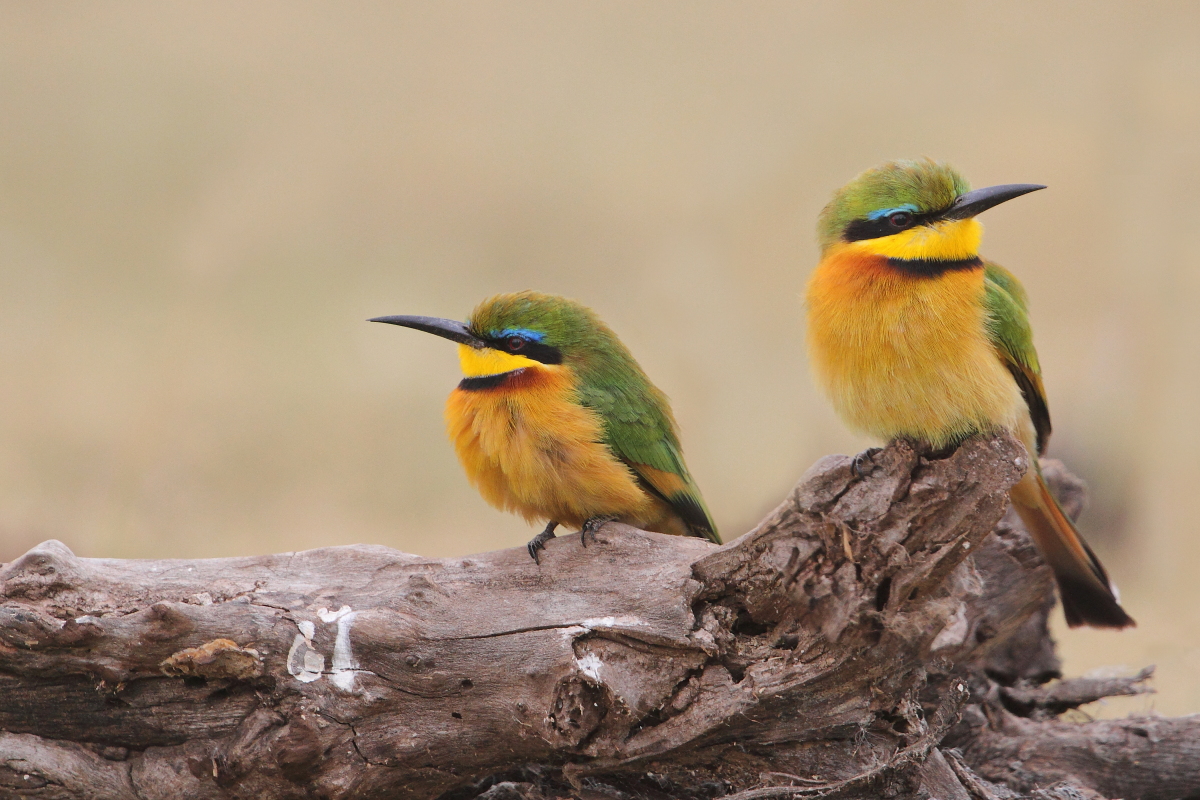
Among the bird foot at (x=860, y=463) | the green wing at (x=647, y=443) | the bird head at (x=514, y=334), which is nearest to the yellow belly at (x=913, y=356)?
the bird foot at (x=860, y=463)

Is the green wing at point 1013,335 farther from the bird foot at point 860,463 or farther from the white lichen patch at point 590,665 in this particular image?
the white lichen patch at point 590,665

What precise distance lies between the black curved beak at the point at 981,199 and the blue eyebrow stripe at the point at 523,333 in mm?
1232

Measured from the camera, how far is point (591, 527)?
293 cm

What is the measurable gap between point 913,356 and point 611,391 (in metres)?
0.99

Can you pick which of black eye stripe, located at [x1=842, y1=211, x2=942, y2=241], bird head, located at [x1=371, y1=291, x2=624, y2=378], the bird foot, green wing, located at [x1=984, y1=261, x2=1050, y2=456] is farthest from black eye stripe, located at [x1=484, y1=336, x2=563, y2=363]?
green wing, located at [x1=984, y1=261, x2=1050, y2=456]

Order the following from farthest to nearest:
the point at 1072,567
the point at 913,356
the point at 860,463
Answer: the point at 1072,567 < the point at 913,356 < the point at 860,463

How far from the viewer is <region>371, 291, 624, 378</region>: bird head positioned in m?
3.20

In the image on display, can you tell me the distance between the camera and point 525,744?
252 centimetres

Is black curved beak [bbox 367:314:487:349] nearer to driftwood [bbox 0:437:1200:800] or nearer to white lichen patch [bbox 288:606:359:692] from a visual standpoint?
driftwood [bbox 0:437:1200:800]

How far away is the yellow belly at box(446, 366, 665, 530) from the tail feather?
117 centimetres

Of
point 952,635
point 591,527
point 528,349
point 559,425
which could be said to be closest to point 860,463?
point 952,635

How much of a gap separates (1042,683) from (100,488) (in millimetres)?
4094

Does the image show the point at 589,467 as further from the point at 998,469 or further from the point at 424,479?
the point at 424,479

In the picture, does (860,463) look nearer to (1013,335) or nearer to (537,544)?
(1013,335)
